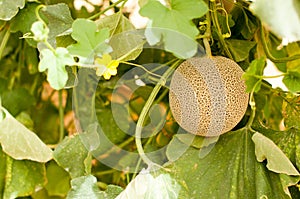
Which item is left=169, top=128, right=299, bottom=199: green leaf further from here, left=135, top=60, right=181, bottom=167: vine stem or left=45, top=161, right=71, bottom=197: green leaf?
→ left=45, top=161, right=71, bottom=197: green leaf

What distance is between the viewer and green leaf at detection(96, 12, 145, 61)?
583mm

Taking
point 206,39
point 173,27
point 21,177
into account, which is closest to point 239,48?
point 206,39

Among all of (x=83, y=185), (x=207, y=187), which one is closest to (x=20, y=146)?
(x=83, y=185)

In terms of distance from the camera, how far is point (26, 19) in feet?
2.18

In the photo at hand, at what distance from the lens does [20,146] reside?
638 millimetres

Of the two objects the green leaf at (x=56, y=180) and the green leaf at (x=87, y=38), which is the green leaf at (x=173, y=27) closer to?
the green leaf at (x=87, y=38)

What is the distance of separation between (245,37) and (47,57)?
11.6 inches

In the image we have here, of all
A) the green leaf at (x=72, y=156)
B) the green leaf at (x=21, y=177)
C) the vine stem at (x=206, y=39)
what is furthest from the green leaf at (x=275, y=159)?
the green leaf at (x=21, y=177)

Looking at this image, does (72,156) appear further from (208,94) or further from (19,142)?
(208,94)

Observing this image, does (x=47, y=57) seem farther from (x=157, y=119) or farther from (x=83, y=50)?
(x=157, y=119)

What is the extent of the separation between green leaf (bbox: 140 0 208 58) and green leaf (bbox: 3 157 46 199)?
313 millimetres

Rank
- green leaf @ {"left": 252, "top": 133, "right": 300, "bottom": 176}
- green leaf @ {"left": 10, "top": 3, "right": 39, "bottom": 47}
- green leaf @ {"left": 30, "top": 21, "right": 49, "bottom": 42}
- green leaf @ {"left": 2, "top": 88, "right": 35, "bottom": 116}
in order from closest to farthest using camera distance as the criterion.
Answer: green leaf @ {"left": 30, "top": 21, "right": 49, "bottom": 42} → green leaf @ {"left": 252, "top": 133, "right": 300, "bottom": 176} → green leaf @ {"left": 10, "top": 3, "right": 39, "bottom": 47} → green leaf @ {"left": 2, "top": 88, "right": 35, "bottom": 116}

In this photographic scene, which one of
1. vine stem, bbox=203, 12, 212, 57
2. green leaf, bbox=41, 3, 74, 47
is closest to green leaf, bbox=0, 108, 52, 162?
green leaf, bbox=41, 3, 74, 47

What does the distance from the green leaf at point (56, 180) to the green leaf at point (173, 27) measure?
1.30ft
